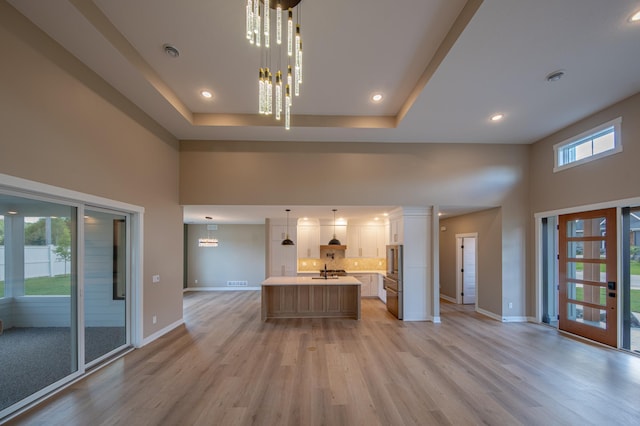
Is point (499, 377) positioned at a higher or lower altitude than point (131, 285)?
lower

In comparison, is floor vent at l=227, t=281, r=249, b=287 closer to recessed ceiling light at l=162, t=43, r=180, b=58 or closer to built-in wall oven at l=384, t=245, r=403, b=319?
built-in wall oven at l=384, t=245, r=403, b=319

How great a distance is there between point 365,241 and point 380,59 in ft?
20.2

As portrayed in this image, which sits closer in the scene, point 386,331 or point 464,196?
point 386,331

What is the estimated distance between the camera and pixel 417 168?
6094mm

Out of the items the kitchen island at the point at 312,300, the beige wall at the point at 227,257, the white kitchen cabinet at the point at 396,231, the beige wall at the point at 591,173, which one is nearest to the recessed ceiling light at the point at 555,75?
the beige wall at the point at 591,173

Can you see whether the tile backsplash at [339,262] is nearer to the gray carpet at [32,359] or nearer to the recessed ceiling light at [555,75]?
the gray carpet at [32,359]

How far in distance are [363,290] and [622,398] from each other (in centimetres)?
596

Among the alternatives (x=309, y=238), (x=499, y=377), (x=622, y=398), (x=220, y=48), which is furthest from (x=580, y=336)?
(x=220, y=48)

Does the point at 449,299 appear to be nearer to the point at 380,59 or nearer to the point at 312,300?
the point at 312,300

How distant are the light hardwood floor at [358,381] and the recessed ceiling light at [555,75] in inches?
152

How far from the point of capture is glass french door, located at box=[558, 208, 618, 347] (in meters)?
4.46

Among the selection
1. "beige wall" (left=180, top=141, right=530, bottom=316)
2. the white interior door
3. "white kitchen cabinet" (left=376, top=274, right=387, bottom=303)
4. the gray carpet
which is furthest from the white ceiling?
"white kitchen cabinet" (left=376, top=274, right=387, bottom=303)

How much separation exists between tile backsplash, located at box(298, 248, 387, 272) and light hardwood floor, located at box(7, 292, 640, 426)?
372cm

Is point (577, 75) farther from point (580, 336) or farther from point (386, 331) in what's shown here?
point (386, 331)
